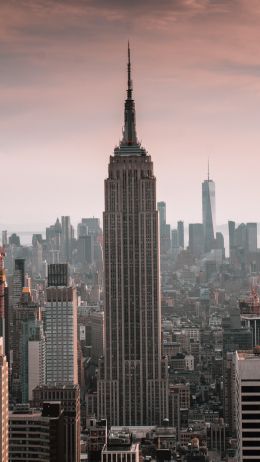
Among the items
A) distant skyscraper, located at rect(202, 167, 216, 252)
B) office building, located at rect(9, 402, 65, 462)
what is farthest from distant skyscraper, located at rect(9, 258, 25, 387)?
office building, located at rect(9, 402, 65, 462)

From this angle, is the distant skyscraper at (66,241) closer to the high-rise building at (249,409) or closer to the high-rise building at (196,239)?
the high-rise building at (196,239)

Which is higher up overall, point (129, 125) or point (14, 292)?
point (129, 125)

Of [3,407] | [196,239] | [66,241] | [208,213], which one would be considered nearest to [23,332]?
[66,241]

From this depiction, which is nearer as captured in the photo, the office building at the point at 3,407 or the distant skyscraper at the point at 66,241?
the office building at the point at 3,407

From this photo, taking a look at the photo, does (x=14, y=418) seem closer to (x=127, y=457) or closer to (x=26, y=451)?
(x=26, y=451)

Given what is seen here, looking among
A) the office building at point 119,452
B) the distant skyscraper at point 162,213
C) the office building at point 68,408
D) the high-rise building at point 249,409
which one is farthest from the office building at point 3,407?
the distant skyscraper at point 162,213

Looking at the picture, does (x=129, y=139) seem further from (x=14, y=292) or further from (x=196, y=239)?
(x=14, y=292)
